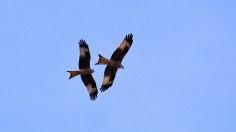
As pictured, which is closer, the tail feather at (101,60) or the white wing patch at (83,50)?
the tail feather at (101,60)

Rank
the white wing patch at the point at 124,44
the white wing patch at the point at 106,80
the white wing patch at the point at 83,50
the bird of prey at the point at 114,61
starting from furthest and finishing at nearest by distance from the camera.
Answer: the white wing patch at the point at 106,80 < the white wing patch at the point at 83,50 < the white wing patch at the point at 124,44 < the bird of prey at the point at 114,61

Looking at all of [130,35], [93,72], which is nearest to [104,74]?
[93,72]

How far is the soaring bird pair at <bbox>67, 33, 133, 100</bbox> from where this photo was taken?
29.5 m

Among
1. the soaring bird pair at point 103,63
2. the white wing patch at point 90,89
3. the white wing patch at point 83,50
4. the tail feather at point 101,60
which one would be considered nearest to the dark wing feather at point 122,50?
the soaring bird pair at point 103,63

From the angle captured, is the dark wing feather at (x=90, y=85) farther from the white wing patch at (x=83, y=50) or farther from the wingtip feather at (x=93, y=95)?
the white wing patch at (x=83, y=50)

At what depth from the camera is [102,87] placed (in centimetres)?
3080

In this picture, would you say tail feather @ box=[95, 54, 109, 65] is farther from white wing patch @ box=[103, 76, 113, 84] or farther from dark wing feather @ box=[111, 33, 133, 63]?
white wing patch @ box=[103, 76, 113, 84]

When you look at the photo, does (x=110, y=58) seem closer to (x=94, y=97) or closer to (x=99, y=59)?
(x=99, y=59)

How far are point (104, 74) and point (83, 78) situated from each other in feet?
4.02

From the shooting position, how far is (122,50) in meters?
29.9

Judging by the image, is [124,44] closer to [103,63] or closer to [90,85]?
[103,63]

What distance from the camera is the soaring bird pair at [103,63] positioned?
2947 cm

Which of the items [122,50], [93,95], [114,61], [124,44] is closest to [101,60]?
[114,61]

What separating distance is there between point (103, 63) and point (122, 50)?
1417mm
